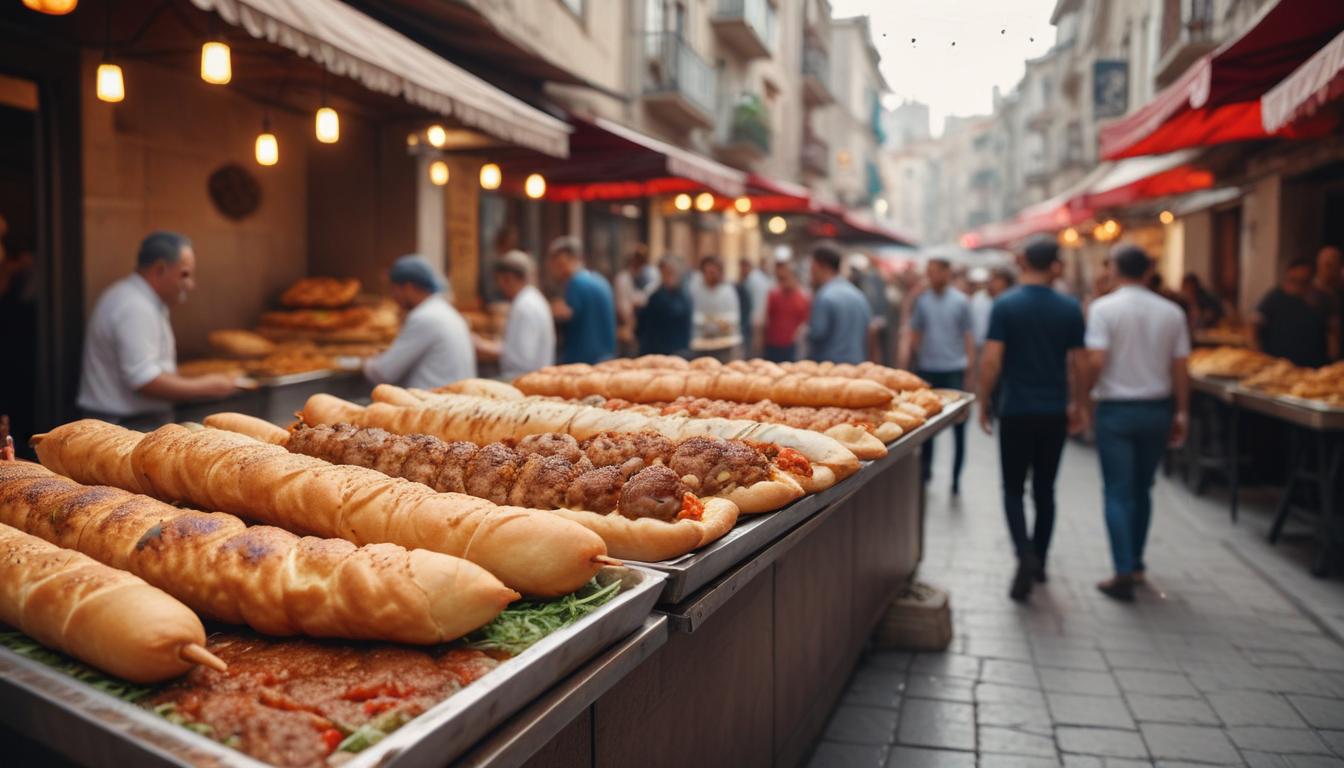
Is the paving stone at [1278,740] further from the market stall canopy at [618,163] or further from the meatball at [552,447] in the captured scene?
the market stall canopy at [618,163]

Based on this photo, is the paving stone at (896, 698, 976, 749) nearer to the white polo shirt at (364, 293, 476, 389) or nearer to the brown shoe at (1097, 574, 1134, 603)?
the brown shoe at (1097, 574, 1134, 603)

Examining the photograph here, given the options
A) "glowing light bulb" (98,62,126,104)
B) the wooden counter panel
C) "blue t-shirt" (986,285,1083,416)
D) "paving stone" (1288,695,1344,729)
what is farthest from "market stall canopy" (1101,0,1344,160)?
"glowing light bulb" (98,62,126,104)

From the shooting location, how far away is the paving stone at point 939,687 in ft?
15.9

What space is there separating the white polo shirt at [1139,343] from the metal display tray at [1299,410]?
1085 millimetres

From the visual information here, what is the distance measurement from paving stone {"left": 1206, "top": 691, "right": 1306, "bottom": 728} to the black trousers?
1.72 m

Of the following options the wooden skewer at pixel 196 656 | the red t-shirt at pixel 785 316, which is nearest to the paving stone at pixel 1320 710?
the wooden skewer at pixel 196 656

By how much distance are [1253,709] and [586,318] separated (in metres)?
5.57

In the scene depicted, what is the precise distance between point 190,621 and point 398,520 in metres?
0.57

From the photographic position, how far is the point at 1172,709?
4633 mm

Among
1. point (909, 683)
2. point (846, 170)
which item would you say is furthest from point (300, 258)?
point (846, 170)

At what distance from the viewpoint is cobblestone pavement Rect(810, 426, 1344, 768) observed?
4242mm

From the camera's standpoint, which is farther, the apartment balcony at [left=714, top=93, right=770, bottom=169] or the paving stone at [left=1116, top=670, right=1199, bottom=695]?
the apartment balcony at [left=714, top=93, right=770, bottom=169]

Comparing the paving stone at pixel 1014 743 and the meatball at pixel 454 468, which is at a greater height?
the meatball at pixel 454 468

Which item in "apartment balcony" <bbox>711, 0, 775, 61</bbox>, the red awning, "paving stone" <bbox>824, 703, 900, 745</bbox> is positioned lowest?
"paving stone" <bbox>824, 703, 900, 745</bbox>
